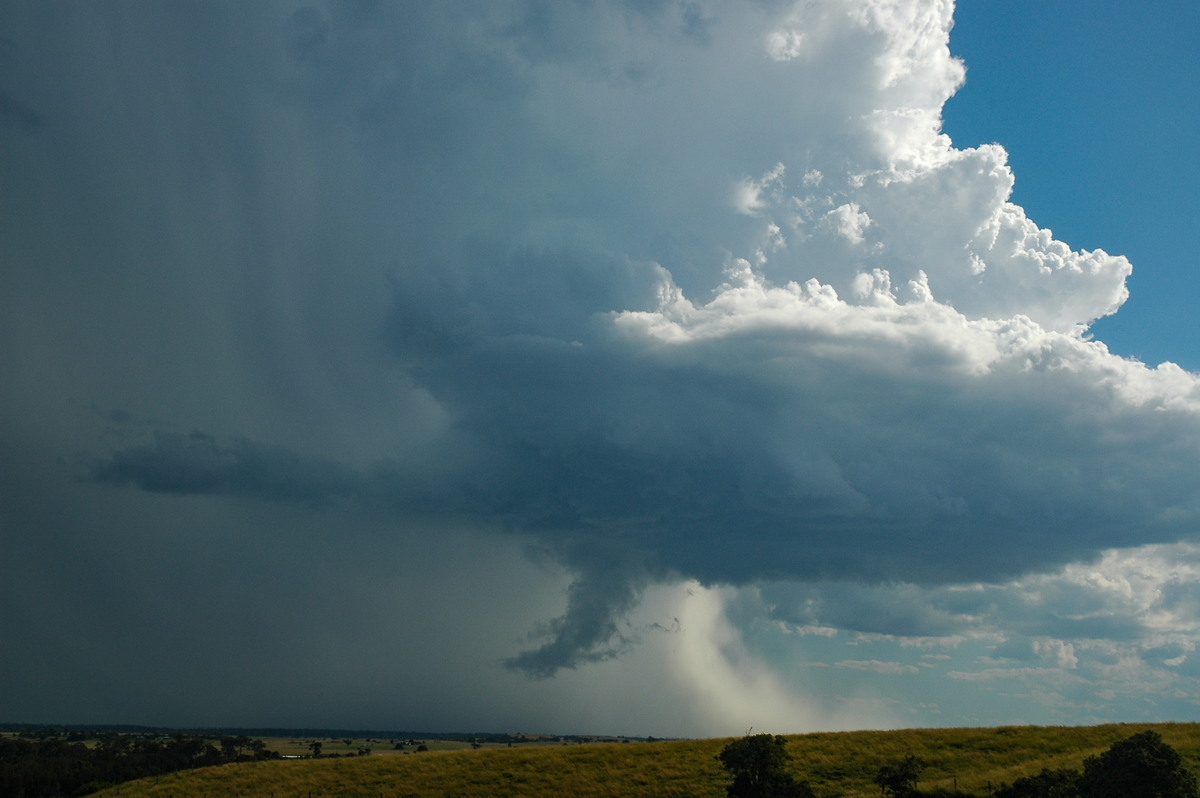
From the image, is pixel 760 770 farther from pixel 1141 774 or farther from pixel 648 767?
pixel 648 767

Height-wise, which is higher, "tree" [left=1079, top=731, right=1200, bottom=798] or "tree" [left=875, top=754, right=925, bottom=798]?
"tree" [left=1079, top=731, right=1200, bottom=798]

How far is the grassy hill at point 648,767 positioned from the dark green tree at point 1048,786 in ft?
37.7

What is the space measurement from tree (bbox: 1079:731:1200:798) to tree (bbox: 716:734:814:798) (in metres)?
19.7

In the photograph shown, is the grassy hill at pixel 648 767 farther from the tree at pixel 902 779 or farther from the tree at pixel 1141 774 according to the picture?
the tree at pixel 1141 774

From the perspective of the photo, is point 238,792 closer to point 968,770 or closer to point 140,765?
point 968,770

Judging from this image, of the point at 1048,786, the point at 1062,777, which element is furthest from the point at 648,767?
the point at 1062,777

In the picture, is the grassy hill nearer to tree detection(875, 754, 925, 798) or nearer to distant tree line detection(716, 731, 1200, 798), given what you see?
tree detection(875, 754, 925, 798)

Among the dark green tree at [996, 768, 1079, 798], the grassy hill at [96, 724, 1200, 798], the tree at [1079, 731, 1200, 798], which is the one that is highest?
the tree at [1079, 731, 1200, 798]

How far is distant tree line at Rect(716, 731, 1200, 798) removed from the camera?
163 feet

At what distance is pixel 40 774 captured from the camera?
156 meters

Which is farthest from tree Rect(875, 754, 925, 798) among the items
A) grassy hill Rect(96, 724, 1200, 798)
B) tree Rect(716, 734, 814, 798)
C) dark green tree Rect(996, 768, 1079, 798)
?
tree Rect(716, 734, 814, 798)

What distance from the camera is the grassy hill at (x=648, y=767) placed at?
7831 cm

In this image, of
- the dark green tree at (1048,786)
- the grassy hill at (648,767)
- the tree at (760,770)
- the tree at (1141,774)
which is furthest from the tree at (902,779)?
the tree at (1141,774)

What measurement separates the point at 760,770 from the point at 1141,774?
81.8 feet
